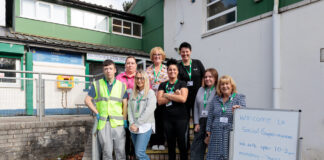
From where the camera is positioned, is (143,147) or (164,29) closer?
(143,147)

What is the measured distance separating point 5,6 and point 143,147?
38.4 ft

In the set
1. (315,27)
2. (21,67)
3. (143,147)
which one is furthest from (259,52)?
(21,67)

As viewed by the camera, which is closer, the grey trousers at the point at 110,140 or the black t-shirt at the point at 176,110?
the grey trousers at the point at 110,140

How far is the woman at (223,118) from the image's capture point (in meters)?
2.64

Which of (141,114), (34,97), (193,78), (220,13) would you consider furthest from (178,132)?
(220,13)

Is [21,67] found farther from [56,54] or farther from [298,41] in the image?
[298,41]

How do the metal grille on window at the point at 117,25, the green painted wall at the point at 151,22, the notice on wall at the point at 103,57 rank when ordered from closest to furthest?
the notice on wall at the point at 103,57 → the green painted wall at the point at 151,22 → the metal grille on window at the point at 117,25

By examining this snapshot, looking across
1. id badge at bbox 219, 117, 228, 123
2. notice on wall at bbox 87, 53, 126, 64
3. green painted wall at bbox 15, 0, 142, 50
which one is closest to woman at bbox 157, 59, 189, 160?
id badge at bbox 219, 117, 228, 123

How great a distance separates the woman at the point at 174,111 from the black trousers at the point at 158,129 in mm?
242

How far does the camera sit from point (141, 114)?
290 centimetres

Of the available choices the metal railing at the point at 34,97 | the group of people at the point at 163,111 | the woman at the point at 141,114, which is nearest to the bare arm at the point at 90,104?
the group of people at the point at 163,111

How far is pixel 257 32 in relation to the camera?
544 cm

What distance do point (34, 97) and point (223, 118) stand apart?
4.85m

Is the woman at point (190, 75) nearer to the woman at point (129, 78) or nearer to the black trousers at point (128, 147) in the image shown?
the woman at point (129, 78)
